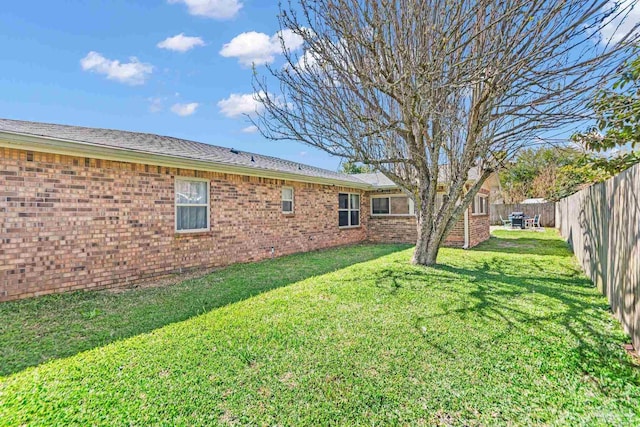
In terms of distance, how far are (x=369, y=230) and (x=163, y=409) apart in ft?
42.6

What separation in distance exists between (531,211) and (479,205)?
45.0 feet

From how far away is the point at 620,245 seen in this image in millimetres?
4199

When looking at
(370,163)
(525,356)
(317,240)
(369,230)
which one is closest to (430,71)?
(370,163)

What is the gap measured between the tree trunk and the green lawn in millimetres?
2173

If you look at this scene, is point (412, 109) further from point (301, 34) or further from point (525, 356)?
point (525, 356)

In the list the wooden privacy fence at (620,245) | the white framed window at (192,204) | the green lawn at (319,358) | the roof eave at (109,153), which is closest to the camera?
the green lawn at (319,358)

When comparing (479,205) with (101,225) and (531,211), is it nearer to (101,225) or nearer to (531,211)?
(531,211)

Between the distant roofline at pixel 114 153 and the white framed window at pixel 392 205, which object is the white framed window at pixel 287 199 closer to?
the distant roofline at pixel 114 153

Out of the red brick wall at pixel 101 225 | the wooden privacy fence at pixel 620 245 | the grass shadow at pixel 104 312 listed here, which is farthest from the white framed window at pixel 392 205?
the wooden privacy fence at pixel 620 245

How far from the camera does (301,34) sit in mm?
6402

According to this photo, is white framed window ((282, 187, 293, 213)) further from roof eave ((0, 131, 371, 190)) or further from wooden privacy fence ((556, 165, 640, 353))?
wooden privacy fence ((556, 165, 640, 353))

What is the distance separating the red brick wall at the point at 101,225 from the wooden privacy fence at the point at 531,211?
23.3 meters

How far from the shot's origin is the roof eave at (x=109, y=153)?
5.19 metres

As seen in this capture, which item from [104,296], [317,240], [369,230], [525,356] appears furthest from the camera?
[369,230]
